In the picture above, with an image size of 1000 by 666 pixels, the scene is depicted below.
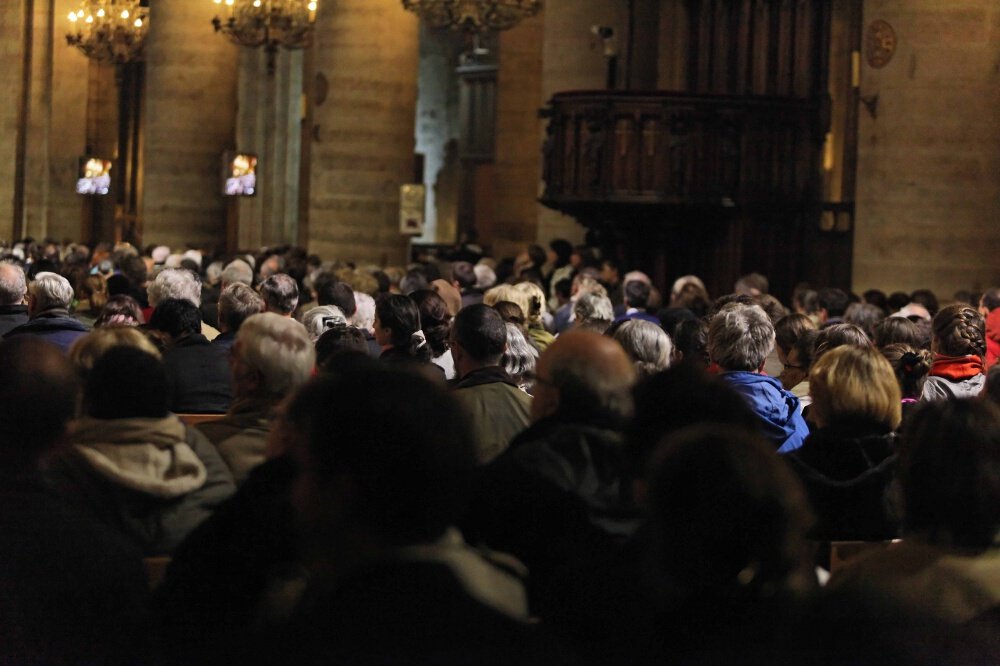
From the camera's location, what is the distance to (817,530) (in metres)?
5.60

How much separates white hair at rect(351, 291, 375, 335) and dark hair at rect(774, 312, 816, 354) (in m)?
2.55

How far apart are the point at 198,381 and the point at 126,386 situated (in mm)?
3051

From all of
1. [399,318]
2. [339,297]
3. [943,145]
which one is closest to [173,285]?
[339,297]

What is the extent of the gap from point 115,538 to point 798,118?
14670 millimetres

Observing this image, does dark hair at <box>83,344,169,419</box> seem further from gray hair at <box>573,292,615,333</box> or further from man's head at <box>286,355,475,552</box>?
gray hair at <box>573,292,615,333</box>

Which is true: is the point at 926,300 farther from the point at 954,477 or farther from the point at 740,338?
the point at 954,477

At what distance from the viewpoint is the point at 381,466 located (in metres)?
2.86

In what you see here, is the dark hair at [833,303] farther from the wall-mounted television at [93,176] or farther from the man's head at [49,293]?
the wall-mounted television at [93,176]

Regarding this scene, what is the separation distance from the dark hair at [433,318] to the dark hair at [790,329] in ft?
5.17

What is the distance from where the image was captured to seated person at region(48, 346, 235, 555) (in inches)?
186

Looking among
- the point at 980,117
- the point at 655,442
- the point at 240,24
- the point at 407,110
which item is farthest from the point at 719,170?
the point at 655,442

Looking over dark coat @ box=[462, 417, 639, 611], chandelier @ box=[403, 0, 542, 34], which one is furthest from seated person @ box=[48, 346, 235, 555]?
chandelier @ box=[403, 0, 542, 34]

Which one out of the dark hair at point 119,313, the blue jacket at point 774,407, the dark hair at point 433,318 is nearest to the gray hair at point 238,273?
the dark hair at point 119,313

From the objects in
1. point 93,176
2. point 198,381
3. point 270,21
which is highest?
point 270,21
